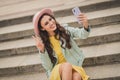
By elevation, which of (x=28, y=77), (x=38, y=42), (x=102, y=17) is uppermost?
(x=38, y=42)

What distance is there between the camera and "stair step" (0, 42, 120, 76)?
164 inches

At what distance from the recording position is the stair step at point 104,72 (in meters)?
3.81

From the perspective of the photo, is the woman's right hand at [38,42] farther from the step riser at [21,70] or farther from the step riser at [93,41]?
the step riser at [93,41]

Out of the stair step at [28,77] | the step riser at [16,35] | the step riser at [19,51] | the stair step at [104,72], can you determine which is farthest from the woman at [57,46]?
the step riser at [16,35]

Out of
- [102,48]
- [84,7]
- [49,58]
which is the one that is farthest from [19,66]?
[84,7]

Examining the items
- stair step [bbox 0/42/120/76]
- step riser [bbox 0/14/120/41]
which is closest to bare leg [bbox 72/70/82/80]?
stair step [bbox 0/42/120/76]

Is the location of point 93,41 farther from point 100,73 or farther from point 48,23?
point 48,23

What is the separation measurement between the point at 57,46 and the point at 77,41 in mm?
1094

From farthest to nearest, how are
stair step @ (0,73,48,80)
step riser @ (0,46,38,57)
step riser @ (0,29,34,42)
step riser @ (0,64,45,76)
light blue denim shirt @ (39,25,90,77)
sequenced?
step riser @ (0,29,34,42) < step riser @ (0,46,38,57) < step riser @ (0,64,45,76) < stair step @ (0,73,48,80) < light blue denim shirt @ (39,25,90,77)

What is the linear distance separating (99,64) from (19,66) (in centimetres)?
143

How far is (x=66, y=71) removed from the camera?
3.36 metres

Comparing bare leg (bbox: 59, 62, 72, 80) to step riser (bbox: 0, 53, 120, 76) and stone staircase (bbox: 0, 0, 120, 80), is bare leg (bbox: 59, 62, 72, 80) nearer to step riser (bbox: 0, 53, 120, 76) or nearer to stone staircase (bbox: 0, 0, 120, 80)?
stone staircase (bbox: 0, 0, 120, 80)

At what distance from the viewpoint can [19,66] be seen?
4562 millimetres

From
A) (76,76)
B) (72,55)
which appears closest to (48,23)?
(72,55)
